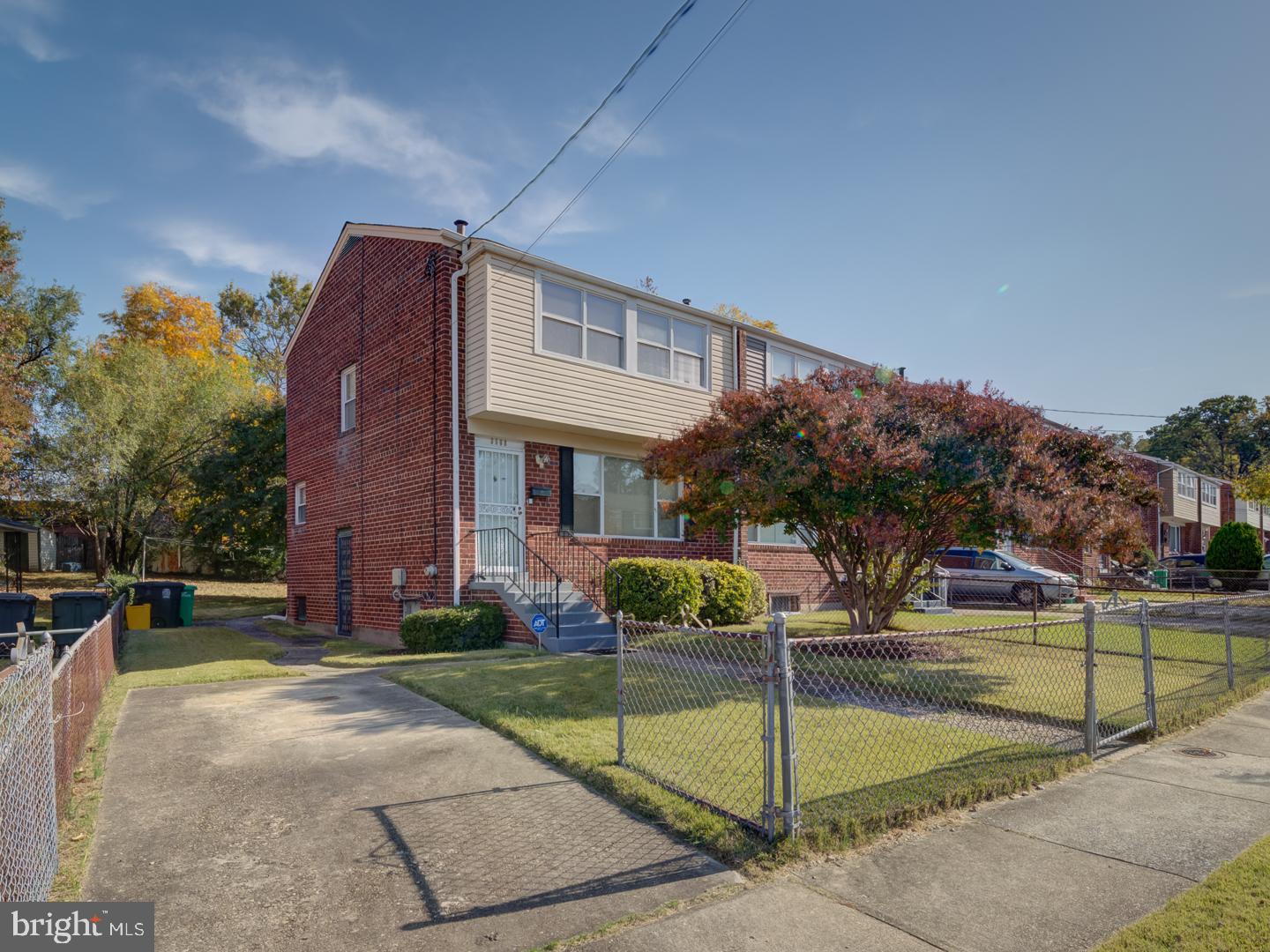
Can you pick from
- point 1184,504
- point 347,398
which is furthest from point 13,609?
point 1184,504

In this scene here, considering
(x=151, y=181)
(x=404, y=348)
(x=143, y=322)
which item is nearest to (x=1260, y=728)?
(x=404, y=348)

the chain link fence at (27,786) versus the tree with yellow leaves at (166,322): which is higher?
the tree with yellow leaves at (166,322)

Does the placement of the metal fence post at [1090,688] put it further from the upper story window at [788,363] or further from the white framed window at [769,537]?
the upper story window at [788,363]

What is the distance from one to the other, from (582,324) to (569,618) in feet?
17.1

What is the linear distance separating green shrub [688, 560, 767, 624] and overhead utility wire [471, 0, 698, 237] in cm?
657

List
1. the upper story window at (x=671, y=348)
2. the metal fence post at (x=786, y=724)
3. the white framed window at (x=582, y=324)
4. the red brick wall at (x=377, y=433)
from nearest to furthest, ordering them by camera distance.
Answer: the metal fence post at (x=786, y=724) → the red brick wall at (x=377, y=433) → the white framed window at (x=582, y=324) → the upper story window at (x=671, y=348)

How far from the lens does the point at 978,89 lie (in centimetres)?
955

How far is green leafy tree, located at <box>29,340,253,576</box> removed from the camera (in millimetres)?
24281

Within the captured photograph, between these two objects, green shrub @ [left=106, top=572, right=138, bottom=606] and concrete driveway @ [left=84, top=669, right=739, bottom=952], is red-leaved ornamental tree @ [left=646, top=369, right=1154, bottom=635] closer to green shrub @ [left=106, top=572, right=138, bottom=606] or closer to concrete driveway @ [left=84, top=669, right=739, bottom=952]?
concrete driveway @ [left=84, top=669, right=739, bottom=952]

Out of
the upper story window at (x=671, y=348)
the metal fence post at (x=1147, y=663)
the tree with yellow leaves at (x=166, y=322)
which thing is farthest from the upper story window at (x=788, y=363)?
the tree with yellow leaves at (x=166, y=322)

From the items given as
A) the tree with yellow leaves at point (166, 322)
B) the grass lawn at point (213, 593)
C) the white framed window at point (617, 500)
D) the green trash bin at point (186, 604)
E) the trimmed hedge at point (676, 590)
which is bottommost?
the grass lawn at point (213, 593)

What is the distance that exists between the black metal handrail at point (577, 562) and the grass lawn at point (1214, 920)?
32.6 ft

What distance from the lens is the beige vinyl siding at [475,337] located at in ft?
40.9

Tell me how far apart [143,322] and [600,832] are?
3763cm
